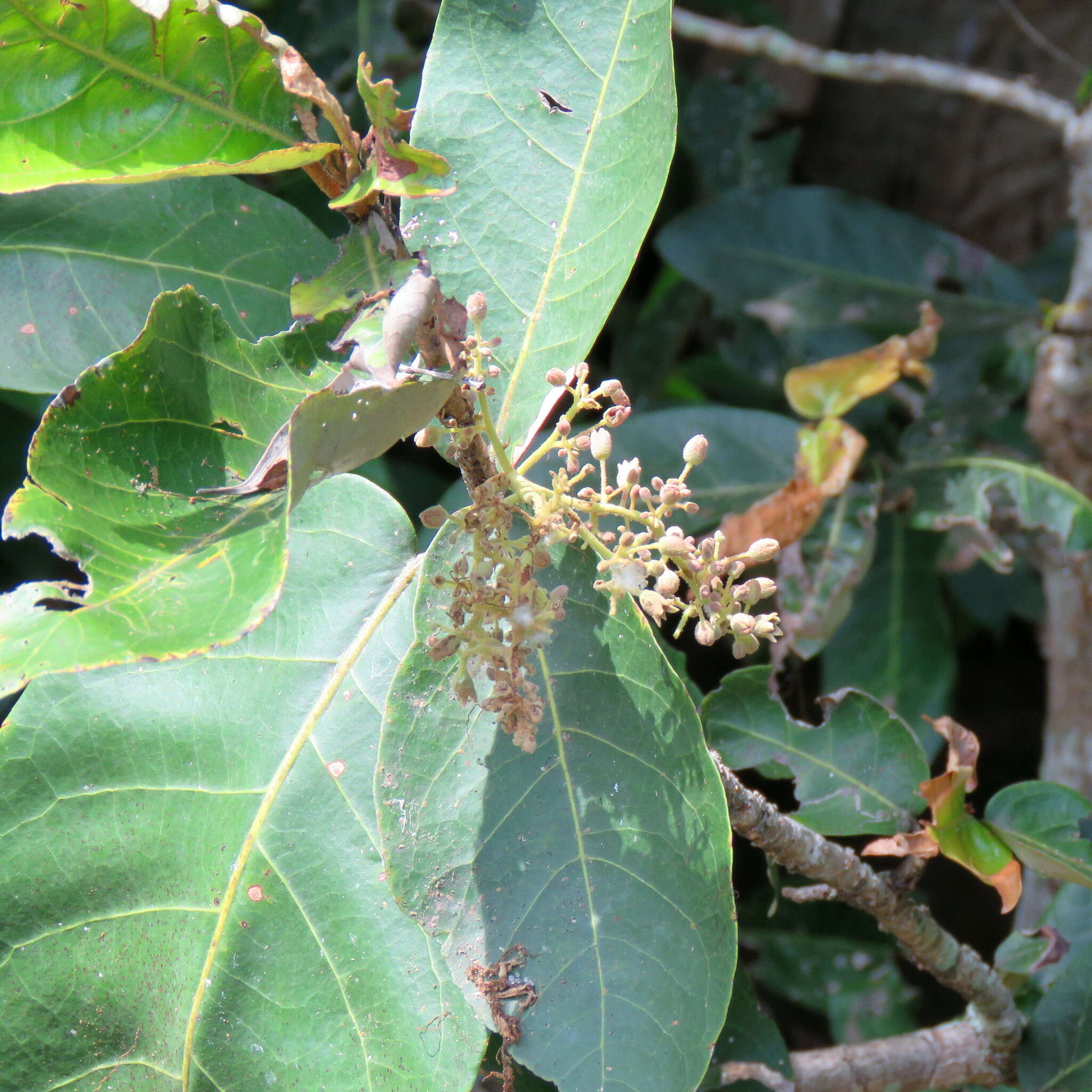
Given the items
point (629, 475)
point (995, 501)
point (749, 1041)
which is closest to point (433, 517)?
point (629, 475)

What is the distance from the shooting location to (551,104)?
97cm

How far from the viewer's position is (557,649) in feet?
3.06

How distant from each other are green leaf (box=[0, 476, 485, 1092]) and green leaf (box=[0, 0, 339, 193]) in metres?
0.45

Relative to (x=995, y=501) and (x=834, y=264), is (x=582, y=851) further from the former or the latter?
(x=834, y=264)

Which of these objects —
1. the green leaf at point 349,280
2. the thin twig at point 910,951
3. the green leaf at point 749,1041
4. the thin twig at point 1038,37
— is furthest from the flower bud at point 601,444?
the thin twig at point 1038,37

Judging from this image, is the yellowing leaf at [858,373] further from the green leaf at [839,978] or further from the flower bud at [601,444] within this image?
the green leaf at [839,978]

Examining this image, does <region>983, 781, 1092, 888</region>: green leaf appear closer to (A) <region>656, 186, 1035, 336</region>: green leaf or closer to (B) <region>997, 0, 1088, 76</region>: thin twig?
(A) <region>656, 186, 1035, 336</region>: green leaf

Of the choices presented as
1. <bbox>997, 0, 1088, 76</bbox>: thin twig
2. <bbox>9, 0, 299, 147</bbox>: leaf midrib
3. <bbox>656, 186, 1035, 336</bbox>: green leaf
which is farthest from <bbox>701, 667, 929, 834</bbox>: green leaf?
<bbox>997, 0, 1088, 76</bbox>: thin twig

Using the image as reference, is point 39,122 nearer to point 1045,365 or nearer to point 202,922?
point 202,922

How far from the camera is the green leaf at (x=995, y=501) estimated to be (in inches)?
62.7

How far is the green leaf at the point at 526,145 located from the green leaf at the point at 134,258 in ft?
0.68

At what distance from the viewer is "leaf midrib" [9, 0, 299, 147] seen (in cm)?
77

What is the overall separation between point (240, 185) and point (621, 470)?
1.98 feet

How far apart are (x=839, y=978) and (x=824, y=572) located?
996 mm
